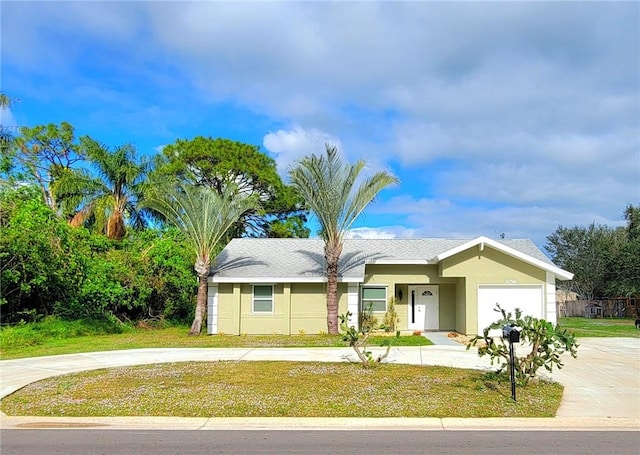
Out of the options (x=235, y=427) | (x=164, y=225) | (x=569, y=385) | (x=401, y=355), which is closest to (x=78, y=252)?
(x=164, y=225)

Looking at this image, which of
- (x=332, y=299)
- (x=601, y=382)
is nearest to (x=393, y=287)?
(x=332, y=299)

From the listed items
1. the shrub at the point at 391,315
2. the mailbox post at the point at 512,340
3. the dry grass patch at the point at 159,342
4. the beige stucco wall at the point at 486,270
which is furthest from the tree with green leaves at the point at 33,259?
the mailbox post at the point at 512,340

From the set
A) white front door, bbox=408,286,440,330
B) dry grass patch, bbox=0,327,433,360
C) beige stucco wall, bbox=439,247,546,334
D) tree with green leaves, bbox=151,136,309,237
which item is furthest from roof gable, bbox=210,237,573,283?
tree with green leaves, bbox=151,136,309,237

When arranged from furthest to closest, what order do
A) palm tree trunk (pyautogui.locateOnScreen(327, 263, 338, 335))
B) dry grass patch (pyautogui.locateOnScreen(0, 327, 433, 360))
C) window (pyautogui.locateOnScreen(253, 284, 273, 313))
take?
window (pyautogui.locateOnScreen(253, 284, 273, 313)) < palm tree trunk (pyautogui.locateOnScreen(327, 263, 338, 335)) < dry grass patch (pyautogui.locateOnScreen(0, 327, 433, 360))

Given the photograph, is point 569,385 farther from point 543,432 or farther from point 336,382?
point 336,382

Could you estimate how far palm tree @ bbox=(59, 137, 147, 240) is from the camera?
29609 mm

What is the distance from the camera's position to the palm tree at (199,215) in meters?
21.2

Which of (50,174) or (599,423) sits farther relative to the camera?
(50,174)

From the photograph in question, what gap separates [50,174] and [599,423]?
35143 millimetres

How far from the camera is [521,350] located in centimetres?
1603

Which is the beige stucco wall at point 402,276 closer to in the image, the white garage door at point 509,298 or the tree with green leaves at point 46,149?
the white garage door at point 509,298

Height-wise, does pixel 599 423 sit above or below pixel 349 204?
below

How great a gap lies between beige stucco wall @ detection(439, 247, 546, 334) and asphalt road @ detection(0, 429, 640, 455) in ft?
45.5

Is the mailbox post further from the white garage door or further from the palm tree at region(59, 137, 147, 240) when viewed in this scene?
the palm tree at region(59, 137, 147, 240)
